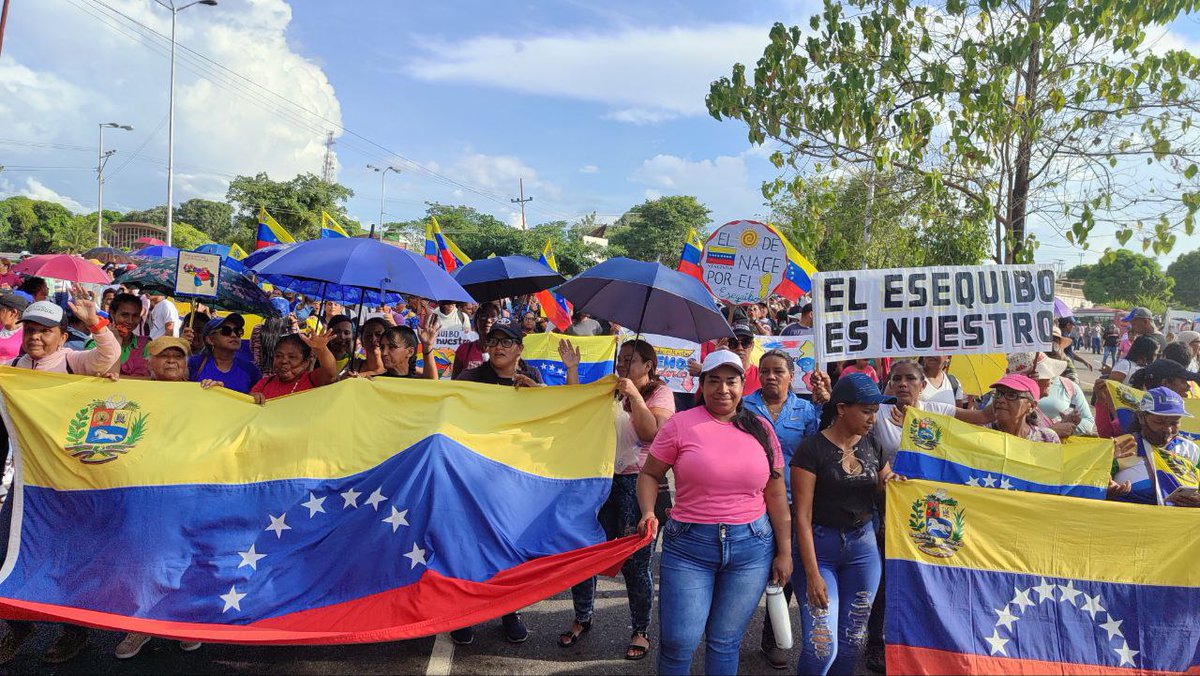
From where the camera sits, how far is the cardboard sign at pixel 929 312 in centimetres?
503

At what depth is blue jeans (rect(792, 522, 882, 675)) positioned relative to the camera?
12.0 feet

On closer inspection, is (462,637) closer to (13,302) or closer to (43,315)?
(43,315)

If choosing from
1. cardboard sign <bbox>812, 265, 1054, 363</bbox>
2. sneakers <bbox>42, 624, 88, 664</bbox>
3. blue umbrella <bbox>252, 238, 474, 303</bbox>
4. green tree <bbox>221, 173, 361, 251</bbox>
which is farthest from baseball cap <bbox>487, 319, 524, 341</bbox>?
green tree <bbox>221, 173, 361, 251</bbox>

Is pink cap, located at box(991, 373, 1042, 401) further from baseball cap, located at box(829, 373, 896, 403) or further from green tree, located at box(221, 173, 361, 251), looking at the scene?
green tree, located at box(221, 173, 361, 251)

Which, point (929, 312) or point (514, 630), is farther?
point (929, 312)

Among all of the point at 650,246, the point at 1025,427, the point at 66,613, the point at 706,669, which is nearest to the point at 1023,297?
the point at 1025,427

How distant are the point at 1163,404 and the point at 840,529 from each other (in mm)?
2155

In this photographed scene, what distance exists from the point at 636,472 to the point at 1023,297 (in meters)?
2.93

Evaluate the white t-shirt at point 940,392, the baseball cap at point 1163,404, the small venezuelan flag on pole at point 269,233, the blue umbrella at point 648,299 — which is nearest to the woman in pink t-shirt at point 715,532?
the blue umbrella at point 648,299

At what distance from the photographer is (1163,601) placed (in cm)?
378

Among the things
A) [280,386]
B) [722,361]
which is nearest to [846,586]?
[722,361]

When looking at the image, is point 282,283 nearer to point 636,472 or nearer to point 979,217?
point 636,472

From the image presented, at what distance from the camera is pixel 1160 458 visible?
14.1ft

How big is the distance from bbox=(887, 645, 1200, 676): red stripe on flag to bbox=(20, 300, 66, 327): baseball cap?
538cm
